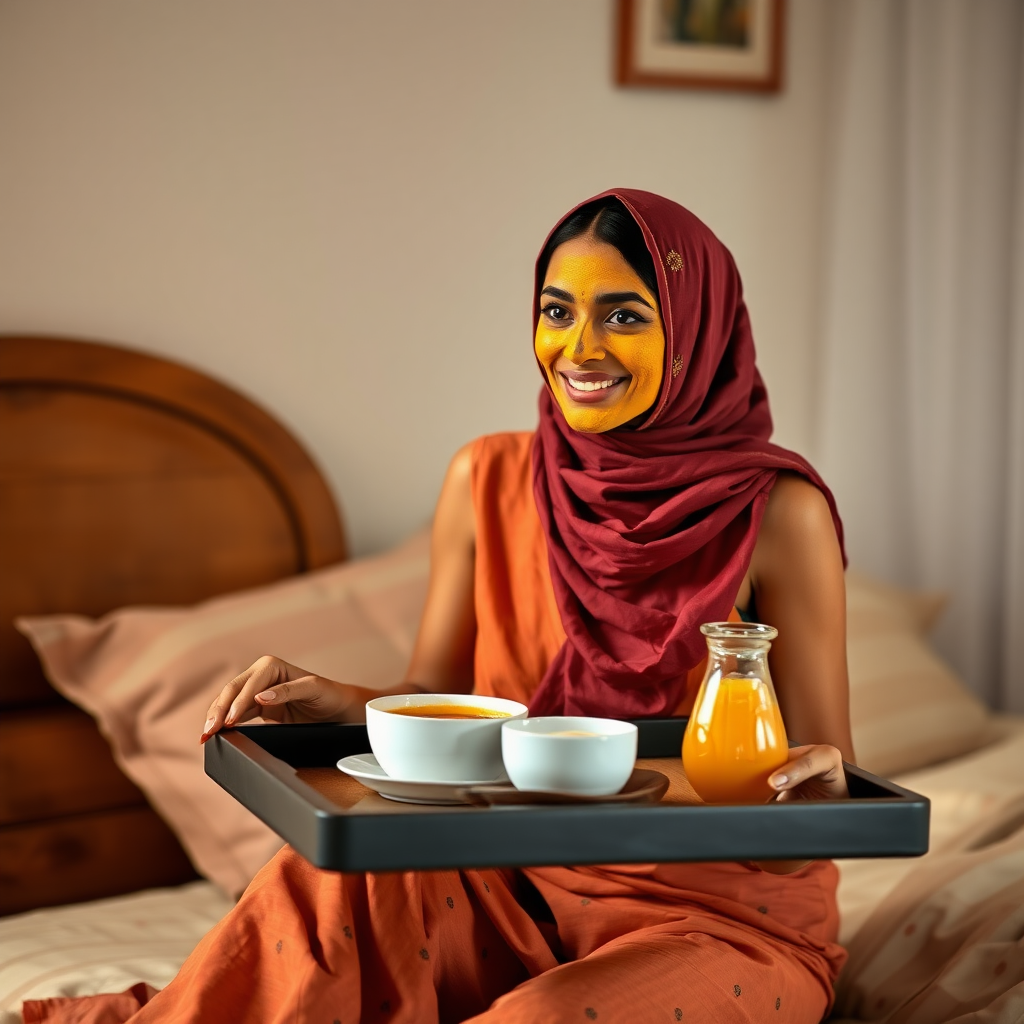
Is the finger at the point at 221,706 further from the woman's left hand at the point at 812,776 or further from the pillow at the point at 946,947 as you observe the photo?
the pillow at the point at 946,947

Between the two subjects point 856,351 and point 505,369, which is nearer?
point 505,369

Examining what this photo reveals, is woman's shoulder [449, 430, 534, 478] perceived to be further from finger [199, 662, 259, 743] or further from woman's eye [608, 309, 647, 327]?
finger [199, 662, 259, 743]

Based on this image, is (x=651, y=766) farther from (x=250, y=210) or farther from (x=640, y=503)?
(x=250, y=210)

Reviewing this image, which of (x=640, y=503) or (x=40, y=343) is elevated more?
(x=40, y=343)

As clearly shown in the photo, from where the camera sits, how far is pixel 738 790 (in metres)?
1.03

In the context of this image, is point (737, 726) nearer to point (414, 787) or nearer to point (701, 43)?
point (414, 787)

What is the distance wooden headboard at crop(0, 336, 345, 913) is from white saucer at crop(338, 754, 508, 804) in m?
0.89

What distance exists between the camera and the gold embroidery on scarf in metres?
1.31

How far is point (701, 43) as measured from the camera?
2.40 m

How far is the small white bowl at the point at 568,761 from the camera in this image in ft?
3.18

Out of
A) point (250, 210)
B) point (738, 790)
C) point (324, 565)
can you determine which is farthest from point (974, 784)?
point (250, 210)

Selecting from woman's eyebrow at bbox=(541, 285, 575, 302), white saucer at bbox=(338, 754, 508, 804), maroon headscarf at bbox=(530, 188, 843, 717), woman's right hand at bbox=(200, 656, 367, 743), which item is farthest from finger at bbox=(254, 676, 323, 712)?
woman's eyebrow at bbox=(541, 285, 575, 302)

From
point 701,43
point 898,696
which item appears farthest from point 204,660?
point 701,43

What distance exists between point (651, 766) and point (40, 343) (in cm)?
116
